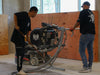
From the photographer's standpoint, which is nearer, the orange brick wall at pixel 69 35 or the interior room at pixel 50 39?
the interior room at pixel 50 39

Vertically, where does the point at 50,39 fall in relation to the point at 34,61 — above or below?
above

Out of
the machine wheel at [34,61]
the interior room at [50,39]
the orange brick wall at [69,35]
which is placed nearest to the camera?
the interior room at [50,39]

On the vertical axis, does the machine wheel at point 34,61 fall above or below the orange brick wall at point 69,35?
below

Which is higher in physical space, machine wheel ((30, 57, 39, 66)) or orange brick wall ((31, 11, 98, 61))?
orange brick wall ((31, 11, 98, 61))

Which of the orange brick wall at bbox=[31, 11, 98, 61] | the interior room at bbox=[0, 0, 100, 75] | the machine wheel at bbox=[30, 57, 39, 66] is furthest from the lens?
the orange brick wall at bbox=[31, 11, 98, 61]

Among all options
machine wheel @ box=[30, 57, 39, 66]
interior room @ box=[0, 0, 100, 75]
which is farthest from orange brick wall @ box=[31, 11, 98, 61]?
machine wheel @ box=[30, 57, 39, 66]

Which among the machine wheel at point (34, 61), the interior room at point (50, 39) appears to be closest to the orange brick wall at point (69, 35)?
the interior room at point (50, 39)

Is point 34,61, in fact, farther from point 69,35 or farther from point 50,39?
point 69,35

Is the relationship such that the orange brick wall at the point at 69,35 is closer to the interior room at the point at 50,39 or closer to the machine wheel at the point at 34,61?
the interior room at the point at 50,39

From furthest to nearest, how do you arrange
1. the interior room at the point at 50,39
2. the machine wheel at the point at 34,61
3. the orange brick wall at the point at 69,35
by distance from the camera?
the orange brick wall at the point at 69,35, the machine wheel at the point at 34,61, the interior room at the point at 50,39

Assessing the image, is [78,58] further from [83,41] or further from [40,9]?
[40,9]

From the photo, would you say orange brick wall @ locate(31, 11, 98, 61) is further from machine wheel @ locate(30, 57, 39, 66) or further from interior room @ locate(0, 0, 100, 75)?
machine wheel @ locate(30, 57, 39, 66)

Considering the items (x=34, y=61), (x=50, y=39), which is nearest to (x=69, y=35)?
(x=50, y=39)

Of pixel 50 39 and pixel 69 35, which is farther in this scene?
pixel 69 35
